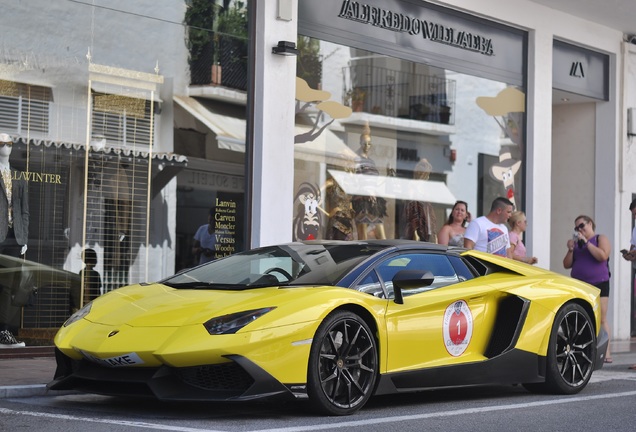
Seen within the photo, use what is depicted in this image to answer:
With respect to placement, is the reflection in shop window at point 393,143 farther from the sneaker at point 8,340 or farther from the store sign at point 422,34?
the sneaker at point 8,340

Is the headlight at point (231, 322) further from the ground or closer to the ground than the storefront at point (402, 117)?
closer to the ground

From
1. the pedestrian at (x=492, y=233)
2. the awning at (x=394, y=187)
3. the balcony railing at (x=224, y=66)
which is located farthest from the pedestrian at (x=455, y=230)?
the balcony railing at (x=224, y=66)

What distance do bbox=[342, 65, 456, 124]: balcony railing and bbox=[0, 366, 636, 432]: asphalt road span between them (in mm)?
6488

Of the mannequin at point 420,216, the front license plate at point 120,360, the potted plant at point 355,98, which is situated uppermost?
the potted plant at point 355,98

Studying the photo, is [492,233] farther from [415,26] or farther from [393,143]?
[415,26]

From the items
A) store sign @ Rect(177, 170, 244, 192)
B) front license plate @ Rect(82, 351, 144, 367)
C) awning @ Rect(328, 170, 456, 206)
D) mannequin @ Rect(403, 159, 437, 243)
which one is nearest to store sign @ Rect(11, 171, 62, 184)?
store sign @ Rect(177, 170, 244, 192)

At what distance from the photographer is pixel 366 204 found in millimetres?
14562

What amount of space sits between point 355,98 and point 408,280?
710 cm

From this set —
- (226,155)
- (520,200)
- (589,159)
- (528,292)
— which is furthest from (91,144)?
(589,159)

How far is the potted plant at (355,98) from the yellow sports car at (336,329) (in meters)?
5.75

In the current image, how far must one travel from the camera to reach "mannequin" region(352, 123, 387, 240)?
14.4 meters

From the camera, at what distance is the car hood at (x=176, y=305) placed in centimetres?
692

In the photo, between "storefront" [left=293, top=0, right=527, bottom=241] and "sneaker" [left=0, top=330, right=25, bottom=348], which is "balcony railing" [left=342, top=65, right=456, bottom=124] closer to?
"storefront" [left=293, top=0, right=527, bottom=241]

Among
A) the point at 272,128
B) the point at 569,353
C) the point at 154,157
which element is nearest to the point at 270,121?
the point at 272,128
